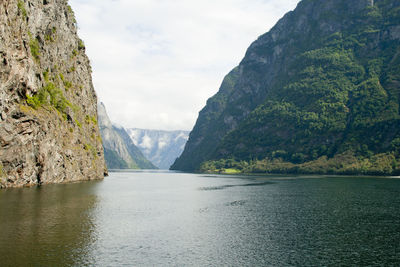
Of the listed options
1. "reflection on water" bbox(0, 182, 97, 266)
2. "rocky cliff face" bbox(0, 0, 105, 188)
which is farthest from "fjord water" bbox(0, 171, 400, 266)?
"rocky cliff face" bbox(0, 0, 105, 188)

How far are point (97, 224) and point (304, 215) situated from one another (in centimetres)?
3561

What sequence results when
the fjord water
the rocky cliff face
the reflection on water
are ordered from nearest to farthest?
the reflection on water < the fjord water < the rocky cliff face

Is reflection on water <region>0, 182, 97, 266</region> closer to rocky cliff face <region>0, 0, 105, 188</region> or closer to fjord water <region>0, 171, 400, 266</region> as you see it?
fjord water <region>0, 171, 400, 266</region>

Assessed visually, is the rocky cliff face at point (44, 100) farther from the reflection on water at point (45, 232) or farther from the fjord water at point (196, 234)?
the reflection on water at point (45, 232)

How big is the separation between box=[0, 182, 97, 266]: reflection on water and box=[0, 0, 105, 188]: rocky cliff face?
1202 inches

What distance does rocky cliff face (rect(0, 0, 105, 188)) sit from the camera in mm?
96438

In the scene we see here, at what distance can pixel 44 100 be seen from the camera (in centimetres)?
12575

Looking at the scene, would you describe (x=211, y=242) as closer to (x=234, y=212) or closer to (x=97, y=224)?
(x=97, y=224)

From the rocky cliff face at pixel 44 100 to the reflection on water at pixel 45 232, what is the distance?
100 feet

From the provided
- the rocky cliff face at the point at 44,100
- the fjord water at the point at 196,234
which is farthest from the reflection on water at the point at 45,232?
the rocky cliff face at the point at 44,100

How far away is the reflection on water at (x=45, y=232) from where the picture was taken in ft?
114

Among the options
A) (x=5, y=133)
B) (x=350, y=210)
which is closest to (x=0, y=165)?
(x=5, y=133)

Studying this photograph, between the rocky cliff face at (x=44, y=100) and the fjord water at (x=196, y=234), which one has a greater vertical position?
the rocky cliff face at (x=44, y=100)

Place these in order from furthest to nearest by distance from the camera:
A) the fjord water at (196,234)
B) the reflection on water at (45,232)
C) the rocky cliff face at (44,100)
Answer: the rocky cliff face at (44,100)
the fjord water at (196,234)
the reflection on water at (45,232)
